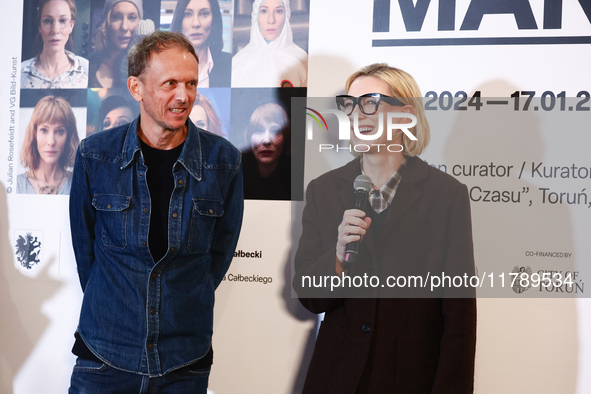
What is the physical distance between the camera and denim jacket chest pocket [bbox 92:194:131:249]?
2.13 m

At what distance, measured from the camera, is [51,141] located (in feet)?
9.21

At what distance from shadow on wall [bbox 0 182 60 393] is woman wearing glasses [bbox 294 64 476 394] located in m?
1.49

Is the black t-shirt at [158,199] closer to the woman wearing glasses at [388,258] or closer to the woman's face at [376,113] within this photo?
the woman wearing glasses at [388,258]

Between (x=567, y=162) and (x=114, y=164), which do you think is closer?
(x=114, y=164)

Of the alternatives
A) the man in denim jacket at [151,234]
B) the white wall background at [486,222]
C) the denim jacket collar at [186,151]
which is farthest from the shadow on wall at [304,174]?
the denim jacket collar at [186,151]

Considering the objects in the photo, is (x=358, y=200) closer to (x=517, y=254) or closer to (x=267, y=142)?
(x=267, y=142)

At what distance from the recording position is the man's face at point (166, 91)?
7.37ft

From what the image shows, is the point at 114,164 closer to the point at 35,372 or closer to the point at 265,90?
the point at 265,90

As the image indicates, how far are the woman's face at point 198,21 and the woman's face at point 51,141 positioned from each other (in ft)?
2.90

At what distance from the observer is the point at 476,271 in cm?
245

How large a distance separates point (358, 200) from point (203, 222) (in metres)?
0.70

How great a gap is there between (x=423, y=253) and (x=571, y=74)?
3.69 ft

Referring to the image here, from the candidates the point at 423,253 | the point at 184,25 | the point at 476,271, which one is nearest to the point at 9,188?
the point at 184,25

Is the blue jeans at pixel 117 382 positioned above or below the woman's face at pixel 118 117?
below
